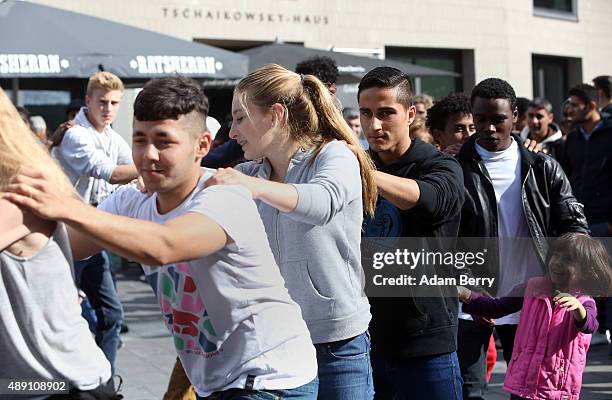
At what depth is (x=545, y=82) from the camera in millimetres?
20234

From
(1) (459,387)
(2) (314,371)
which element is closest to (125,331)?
(1) (459,387)

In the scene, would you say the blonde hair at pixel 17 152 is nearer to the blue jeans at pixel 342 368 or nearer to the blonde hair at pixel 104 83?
the blue jeans at pixel 342 368

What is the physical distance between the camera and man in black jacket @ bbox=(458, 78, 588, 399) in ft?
16.1

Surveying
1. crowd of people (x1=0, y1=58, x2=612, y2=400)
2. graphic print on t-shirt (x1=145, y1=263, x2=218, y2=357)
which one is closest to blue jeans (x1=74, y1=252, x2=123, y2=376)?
crowd of people (x1=0, y1=58, x2=612, y2=400)

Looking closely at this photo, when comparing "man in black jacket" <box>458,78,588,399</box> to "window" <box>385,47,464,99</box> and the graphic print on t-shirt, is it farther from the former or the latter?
"window" <box>385,47,464,99</box>

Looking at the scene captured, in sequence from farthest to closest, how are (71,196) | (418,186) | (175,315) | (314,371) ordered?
(418,186) < (314,371) < (175,315) < (71,196)

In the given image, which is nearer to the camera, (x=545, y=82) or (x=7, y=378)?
(x=7, y=378)

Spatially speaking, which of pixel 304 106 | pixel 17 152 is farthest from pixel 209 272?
pixel 304 106

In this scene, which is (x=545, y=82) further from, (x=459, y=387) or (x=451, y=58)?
(x=459, y=387)

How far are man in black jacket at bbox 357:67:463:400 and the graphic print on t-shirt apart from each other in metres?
1.29

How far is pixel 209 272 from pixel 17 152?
584mm

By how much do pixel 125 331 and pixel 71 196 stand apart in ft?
21.5

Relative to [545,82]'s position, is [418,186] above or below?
below

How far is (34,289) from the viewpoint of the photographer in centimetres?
239
